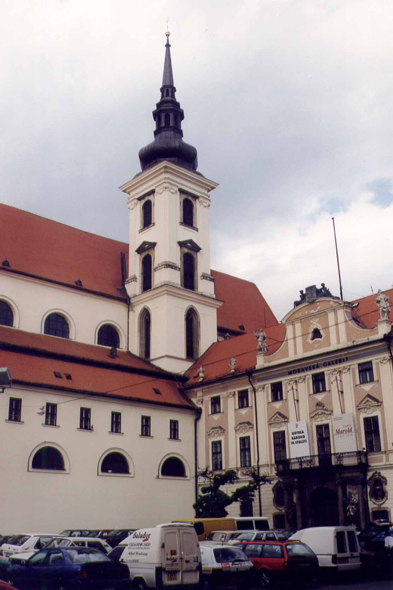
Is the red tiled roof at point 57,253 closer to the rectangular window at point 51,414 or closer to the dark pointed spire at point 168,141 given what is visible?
the dark pointed spire at point 168,141

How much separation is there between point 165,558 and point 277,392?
21249mm

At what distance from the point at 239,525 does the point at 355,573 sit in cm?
746

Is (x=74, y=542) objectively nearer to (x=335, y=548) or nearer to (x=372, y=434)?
(x=335, y=548)

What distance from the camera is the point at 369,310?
34.9 meters

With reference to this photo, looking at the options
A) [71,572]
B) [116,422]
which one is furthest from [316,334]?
[71,572]

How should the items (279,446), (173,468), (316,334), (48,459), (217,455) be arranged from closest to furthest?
(48,459) < (316,334) < (279,446) < (173,468) < (217,455)

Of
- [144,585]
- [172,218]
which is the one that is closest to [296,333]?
[172,218]

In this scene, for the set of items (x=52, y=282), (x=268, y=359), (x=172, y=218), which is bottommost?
(x=268, y=359)

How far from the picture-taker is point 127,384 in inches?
1499

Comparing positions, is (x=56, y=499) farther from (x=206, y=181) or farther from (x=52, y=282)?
(x=206, y=181)

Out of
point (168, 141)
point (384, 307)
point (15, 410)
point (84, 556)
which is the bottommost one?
point (84, 556)

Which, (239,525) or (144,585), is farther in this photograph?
(239,525)

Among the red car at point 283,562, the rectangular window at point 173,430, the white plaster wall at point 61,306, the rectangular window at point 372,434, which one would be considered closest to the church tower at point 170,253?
the white plaster wall at point 61,306

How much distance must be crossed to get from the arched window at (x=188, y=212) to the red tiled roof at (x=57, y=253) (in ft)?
19.8
